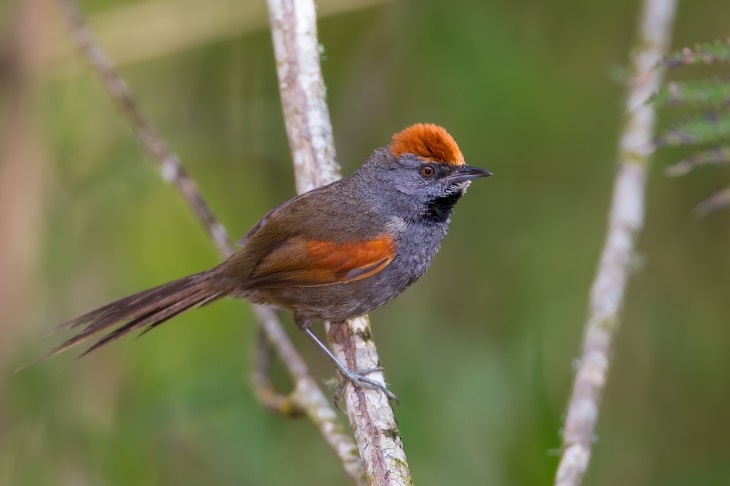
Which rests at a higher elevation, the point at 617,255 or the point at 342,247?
A: the point at 342,247

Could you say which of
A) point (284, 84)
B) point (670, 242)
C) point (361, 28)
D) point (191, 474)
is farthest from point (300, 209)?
point (670, 242)

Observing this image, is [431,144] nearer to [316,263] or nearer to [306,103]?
[306,103]

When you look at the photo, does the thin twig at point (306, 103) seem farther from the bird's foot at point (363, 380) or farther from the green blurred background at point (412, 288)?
the green blurred background at point (412, 288)

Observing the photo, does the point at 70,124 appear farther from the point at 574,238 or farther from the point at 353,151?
the point at 574,238

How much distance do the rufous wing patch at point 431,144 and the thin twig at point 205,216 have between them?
93 centimetres

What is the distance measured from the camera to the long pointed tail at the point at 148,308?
3.33m

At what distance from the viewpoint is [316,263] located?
372cm

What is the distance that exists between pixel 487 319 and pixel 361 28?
199 cm

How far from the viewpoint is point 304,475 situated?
498 cm

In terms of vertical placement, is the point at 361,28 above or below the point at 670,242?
above

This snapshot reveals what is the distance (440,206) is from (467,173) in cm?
21

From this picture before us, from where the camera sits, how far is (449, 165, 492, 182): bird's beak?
3839 millimetres

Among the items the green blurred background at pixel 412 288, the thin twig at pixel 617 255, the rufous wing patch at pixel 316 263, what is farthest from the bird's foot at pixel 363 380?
the green blurred background at pixel 412 288

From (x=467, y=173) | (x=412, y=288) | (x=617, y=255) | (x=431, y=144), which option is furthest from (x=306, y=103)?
(x=412, y=288)
